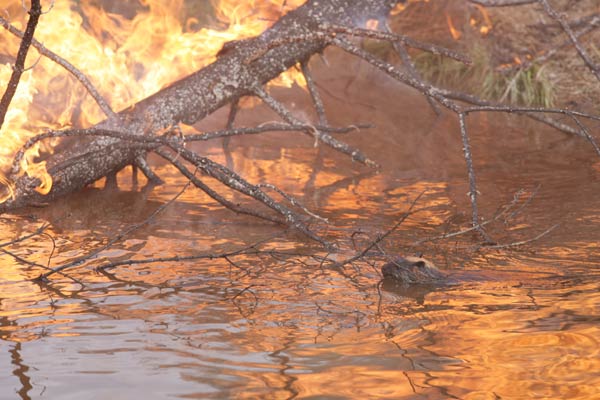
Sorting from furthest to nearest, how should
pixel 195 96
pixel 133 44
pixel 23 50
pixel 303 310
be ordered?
pixel 133 44, pixel 195 96, pixel 23 50, pixel 303 310

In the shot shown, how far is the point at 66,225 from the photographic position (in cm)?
564

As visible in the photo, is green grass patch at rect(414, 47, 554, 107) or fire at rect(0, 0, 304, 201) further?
green grass patch at rect(414, 47, 554, 107)

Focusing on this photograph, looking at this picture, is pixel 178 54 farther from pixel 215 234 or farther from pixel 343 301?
pixel 343 301

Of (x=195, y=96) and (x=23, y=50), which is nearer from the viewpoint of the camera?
(x=23, y=50)

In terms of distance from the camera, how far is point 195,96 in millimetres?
6535

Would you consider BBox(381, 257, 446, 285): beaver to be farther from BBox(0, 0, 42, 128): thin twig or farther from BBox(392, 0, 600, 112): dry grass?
BBox(392, 0, 600, 112): dry grass

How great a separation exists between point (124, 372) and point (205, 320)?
61 cm

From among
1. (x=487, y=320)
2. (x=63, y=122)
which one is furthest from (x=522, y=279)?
(x=63, y=122)

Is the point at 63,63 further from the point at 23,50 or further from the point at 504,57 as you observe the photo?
the point at 504,57

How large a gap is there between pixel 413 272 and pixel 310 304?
23.1 inches

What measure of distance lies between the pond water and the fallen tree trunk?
20 cm

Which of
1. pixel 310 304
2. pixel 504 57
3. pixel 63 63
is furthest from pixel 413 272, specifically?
pixel 504 57

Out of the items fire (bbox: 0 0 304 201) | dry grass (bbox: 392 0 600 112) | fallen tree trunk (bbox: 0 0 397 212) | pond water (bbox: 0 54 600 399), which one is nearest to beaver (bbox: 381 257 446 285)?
pond water (bbox: 0 54 600 399)

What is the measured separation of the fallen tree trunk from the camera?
6.19 m
